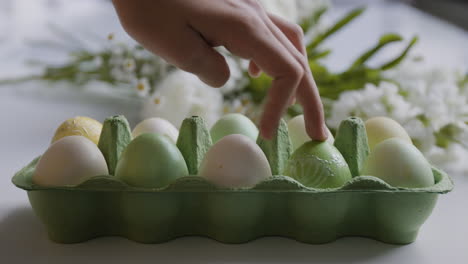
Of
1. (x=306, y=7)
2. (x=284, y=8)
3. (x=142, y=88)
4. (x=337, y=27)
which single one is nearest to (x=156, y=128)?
(x=142, y=88)

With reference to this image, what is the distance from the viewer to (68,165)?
717 millimetres

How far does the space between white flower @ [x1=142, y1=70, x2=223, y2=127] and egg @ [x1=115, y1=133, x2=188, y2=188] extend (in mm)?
430

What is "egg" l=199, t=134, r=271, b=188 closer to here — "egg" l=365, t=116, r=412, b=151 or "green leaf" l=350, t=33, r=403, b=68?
"egg" l=365, t=116, r=412, b=151

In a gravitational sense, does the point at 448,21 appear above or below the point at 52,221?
below

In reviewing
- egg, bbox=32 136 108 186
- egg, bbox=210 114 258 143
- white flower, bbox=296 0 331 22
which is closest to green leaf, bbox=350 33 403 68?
egg, bbox=210 114 258 143

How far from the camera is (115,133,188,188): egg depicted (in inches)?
28.1

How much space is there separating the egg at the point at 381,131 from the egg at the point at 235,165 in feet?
0.58

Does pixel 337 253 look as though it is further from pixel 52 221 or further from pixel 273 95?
pixel 52 221

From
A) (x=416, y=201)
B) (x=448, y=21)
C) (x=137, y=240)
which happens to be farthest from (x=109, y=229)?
(x=448, y=21)

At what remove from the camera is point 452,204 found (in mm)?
867

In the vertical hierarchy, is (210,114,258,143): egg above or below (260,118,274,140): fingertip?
below

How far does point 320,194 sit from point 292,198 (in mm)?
32

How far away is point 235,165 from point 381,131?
0.73ft

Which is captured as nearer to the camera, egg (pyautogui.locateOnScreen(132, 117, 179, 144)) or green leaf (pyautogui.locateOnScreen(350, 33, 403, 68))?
egg (pyautogui.locateOnScreen(132, 117, 179, 144))
